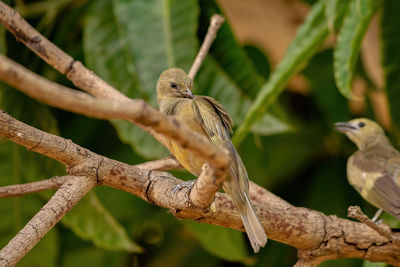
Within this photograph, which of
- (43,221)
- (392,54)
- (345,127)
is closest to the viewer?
(43,221)

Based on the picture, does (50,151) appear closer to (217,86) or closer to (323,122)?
(217,86)

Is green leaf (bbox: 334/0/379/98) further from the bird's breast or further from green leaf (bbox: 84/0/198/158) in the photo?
the bird's breast

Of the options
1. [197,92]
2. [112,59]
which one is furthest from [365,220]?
[112,59]

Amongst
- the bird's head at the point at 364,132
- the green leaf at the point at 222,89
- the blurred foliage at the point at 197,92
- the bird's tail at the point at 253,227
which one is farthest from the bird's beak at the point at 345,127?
the bird's tail at the point at 253,227

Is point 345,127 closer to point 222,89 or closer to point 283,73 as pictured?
point 222,89

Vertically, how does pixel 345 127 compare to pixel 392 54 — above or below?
below

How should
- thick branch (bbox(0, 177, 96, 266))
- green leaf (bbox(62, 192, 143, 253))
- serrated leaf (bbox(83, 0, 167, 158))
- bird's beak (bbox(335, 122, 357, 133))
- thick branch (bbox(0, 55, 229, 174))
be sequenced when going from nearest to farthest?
thick branch (bbox(0, 55, 229, 174)) < thick branch (bbox(0, 177, 96, 266)) < serrated leaf (bbox(83, 0, 167, 158)) < green leaf (bbox(62, 192, 143, 253)) < bird's beak (bbox(335, 122, 357, 133))

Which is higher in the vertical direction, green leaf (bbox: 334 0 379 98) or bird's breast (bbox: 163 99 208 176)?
green leaf (bbox: 334 0 379 98)

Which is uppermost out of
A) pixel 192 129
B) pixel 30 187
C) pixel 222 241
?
pixel 192 129

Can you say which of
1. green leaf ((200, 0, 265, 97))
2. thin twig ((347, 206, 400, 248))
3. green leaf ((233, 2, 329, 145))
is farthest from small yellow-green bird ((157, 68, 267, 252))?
green leaf ((200, 0, 265, 97))
